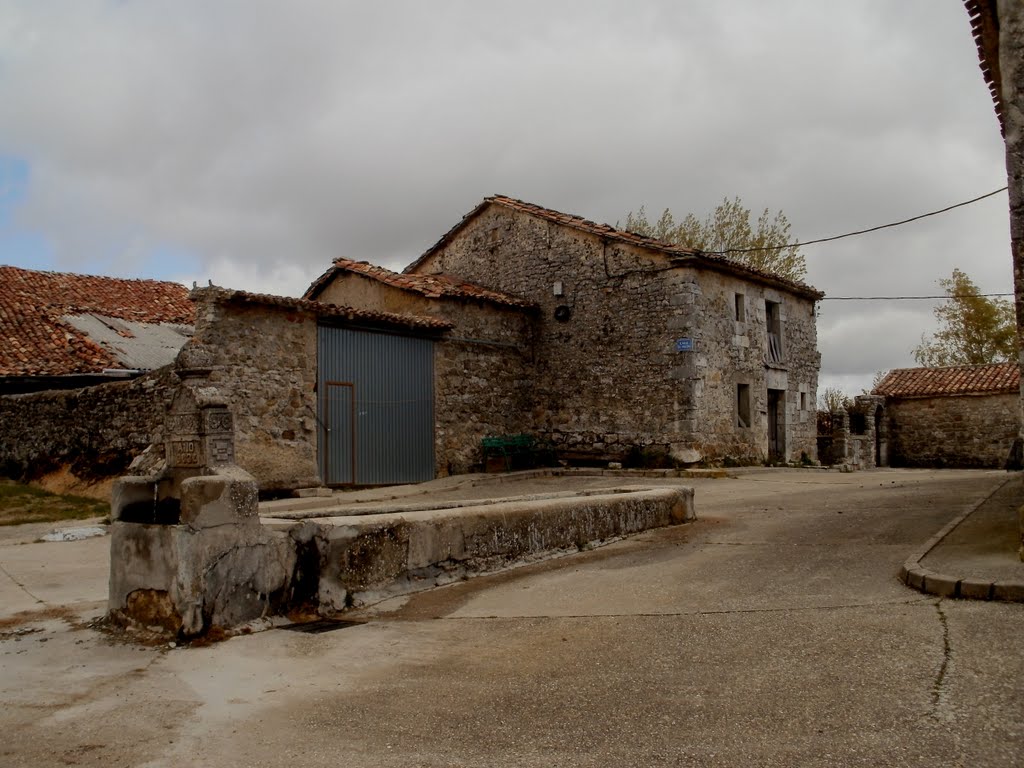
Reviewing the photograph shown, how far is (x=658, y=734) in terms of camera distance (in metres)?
3.12

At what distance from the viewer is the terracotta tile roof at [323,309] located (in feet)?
42.9

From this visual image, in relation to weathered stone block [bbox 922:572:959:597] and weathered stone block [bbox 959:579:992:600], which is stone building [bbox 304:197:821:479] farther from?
weathered stone block [bbox 959:579:992:600]

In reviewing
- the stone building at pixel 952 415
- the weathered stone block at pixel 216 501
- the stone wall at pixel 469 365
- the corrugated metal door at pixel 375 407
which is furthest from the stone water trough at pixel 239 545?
the stone building at pixel 952 415

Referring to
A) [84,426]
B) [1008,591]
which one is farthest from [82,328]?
[1008,591]

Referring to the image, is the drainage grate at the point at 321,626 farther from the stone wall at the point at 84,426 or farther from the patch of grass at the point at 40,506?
the stone wall at the point at 84,426

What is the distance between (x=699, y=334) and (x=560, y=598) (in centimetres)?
1219

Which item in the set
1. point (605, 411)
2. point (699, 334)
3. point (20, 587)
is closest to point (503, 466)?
point (605, 411)

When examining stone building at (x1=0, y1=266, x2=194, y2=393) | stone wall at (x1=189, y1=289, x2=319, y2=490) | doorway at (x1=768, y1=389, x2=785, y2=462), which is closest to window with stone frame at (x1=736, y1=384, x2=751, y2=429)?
doorway at (x1=768, y1=389, x2=785, y2=462)

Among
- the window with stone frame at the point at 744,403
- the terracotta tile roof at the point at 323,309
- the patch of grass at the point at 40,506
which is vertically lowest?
the patch of grass at the point at 40,506

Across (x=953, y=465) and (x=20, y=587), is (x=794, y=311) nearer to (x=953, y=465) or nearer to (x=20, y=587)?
(x=953, y=465)

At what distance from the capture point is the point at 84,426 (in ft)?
46.5

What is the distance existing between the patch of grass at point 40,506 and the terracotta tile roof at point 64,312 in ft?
11.0

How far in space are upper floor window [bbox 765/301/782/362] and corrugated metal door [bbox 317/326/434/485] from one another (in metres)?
8.33

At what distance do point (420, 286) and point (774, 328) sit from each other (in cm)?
871
